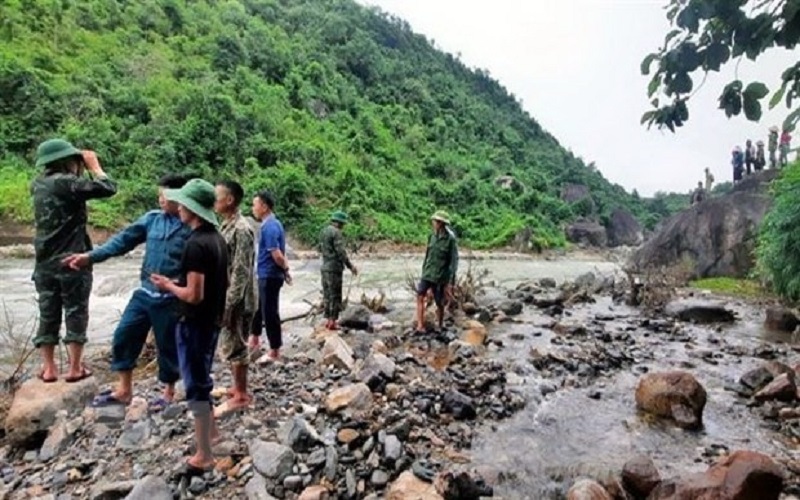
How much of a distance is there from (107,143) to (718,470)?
31.8 meters

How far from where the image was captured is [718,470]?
3.78 m

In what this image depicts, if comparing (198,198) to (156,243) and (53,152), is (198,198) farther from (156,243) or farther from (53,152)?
(53,152)

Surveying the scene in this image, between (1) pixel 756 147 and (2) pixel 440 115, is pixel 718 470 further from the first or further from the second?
(2) pixel 440 115

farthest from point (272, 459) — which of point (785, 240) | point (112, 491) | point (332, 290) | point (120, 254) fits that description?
point (785, 240)

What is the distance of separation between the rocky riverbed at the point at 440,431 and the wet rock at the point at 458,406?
0.05 feet

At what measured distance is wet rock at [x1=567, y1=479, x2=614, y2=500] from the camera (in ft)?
12.6

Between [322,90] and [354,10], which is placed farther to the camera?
[354,10]

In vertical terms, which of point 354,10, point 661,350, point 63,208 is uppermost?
point 354,10

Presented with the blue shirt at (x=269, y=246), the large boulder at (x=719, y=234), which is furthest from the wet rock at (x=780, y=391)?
the large boulder at (x=719, y=234)

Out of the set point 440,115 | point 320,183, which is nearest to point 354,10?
point 440,115

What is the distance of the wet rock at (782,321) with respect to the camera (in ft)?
Answer: 35.6

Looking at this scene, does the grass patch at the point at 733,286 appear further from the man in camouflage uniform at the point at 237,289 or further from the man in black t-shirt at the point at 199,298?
the man in black t-shirt at the point at 199,298

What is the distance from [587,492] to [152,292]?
3706 mm

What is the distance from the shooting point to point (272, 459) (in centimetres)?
389
